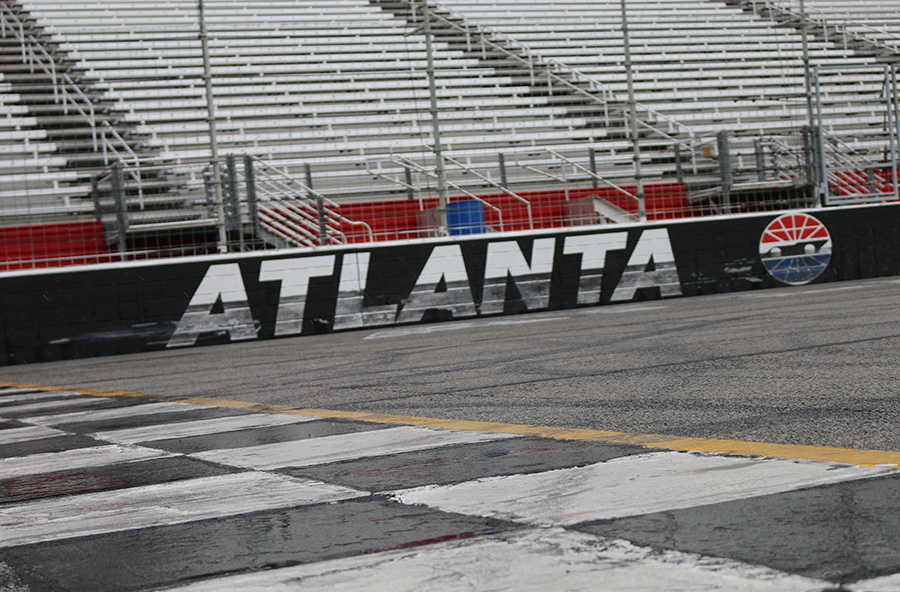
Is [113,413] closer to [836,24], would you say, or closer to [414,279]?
[414,279]

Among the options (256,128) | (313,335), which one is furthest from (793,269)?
(256,128)

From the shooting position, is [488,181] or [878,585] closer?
[878,585]

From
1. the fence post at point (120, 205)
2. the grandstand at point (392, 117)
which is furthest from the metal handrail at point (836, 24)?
the fence post at point (120, 205)

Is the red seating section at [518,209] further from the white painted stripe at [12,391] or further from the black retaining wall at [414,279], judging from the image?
the white painted stripe at [12,391]

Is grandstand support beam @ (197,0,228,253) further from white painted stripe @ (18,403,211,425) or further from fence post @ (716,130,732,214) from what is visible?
fence post @ (716,130,732,214)

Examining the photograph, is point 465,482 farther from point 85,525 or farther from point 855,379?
point 855,379

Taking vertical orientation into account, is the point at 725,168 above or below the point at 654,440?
above

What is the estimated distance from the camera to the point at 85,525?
3.07 meters

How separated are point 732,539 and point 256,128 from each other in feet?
55.6

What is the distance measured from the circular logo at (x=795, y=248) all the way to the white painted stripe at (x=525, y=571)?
15293 mm

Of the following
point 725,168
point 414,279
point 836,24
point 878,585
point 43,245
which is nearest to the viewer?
point 878,585

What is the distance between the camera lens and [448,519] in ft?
8.87

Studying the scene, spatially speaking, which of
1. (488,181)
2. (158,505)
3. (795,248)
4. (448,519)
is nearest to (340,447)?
(158,505)

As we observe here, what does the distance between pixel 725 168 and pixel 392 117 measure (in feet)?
17.7
